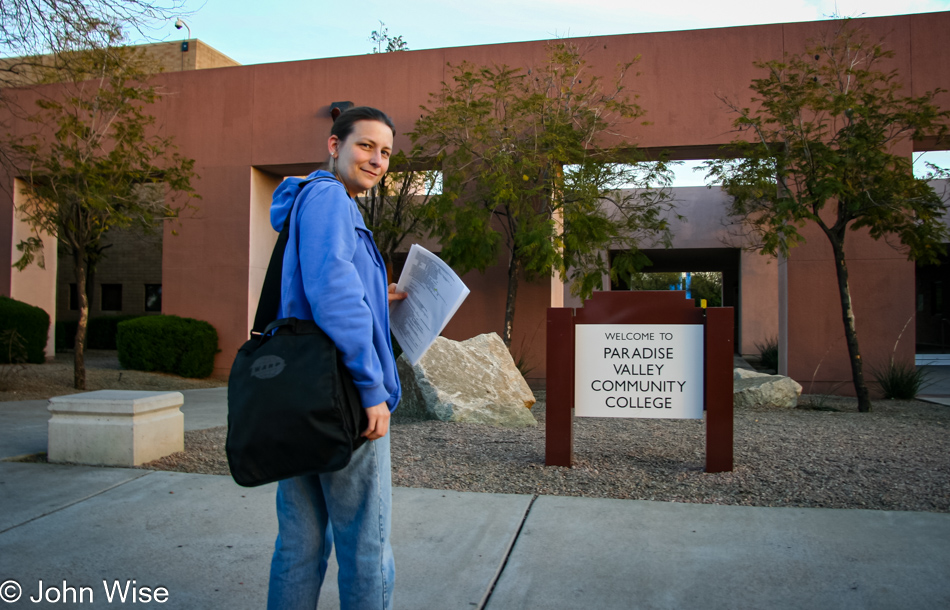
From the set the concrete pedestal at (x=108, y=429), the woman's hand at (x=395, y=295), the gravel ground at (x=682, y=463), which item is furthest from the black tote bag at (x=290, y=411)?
the concrete pedestal at (x=108, y=429)

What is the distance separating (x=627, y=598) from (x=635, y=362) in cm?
236

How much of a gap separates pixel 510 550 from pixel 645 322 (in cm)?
226

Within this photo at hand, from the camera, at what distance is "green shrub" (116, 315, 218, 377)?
12.2m

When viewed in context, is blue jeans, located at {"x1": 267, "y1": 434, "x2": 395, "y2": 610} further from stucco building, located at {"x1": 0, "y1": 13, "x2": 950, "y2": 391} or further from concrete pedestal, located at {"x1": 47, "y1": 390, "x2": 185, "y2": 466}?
stucco building, located at {"x1": 0, "y1": 13, "x2": 950, "y2": 391}

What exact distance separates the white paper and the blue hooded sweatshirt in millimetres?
352

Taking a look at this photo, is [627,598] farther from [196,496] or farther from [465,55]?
[465,55]

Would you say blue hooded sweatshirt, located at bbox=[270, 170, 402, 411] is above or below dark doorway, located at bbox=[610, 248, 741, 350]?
below

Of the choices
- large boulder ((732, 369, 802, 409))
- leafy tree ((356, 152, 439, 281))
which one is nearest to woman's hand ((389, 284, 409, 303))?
large boulder ((732, 369, 802, 409))

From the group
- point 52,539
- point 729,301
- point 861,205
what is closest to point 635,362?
point 52,539

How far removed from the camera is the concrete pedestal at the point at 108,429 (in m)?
4.94

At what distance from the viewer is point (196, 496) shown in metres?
4.26

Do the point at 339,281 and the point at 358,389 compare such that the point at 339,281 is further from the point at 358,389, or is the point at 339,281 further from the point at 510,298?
the point at 510,298

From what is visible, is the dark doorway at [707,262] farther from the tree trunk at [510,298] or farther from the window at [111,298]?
the window at [111,298]

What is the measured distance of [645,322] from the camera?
506 centimetres
